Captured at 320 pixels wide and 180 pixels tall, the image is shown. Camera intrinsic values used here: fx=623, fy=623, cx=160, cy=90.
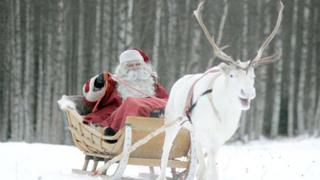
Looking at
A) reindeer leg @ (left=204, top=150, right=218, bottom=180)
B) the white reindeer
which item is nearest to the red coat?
the white reindeer

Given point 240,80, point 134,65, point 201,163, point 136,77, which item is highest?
point 240,80

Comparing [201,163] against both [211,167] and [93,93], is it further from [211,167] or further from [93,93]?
[93,93]

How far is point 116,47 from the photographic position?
61.3ft

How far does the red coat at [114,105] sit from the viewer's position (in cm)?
606

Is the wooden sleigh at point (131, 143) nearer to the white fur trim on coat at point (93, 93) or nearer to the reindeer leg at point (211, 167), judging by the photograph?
the white fur trim on coat at point (93, 93)

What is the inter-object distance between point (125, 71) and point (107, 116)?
592 mm

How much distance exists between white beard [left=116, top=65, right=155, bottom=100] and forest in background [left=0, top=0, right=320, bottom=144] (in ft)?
37.6

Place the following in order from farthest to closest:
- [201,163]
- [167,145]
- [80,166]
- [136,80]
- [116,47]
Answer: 1. [116,47]
2. [80,166]
3. [136,80]
4. [167,145]
5. [201,163]

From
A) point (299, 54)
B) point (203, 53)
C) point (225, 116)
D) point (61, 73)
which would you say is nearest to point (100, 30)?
point (61, 73)

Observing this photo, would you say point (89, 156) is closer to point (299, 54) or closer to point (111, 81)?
point (111, 81)

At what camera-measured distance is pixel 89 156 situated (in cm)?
665

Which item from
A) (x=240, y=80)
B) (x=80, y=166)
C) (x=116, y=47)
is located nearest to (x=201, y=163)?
(x=240, y=80)

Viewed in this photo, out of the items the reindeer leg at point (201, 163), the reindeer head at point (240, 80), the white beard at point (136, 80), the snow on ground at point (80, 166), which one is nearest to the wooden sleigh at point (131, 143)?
the snow on ground at point (80, 166)

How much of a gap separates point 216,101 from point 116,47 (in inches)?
550
